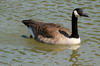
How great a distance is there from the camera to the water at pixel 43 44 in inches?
488

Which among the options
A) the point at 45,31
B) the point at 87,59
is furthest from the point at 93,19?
the point at 87,59

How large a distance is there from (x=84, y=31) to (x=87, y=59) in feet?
10.5

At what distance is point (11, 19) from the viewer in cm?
1705

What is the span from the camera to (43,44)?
14898mm

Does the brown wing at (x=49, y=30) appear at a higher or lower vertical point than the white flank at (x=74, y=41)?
higher

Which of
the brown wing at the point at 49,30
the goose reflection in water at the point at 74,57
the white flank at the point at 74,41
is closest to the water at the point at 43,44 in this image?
the goose reflection in water at the point at 74,57

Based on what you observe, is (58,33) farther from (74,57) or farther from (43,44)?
(74,57)

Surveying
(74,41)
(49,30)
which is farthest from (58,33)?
(74,41)

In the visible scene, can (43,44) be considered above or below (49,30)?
below

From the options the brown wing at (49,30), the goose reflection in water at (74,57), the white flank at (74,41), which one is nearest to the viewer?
the goose reflection in water at (74,57)

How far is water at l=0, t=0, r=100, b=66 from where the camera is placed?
12.4 meters

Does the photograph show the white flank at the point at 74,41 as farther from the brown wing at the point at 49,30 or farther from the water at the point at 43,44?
the brown wing at the point at 49,30

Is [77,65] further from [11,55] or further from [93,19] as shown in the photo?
[93,19]

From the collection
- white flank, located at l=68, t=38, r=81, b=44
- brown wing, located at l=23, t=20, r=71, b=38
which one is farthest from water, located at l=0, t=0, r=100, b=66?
brown wing, located at l=23, t=20, r=71, b=38
